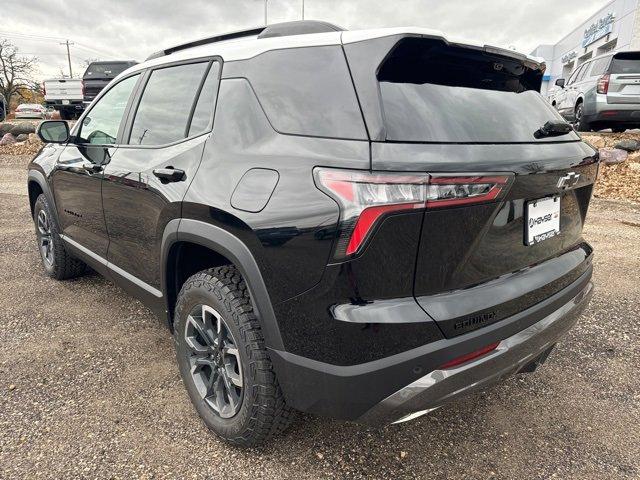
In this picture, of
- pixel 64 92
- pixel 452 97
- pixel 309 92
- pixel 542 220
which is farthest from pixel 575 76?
pixel 64 92

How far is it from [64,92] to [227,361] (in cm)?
1896

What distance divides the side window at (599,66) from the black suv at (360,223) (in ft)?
32.6

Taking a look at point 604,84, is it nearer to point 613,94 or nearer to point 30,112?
point 613,94

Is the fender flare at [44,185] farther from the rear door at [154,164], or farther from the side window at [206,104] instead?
the side window at [206,104]

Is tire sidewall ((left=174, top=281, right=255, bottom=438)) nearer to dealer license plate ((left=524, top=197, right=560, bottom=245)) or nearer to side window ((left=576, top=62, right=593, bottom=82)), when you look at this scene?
dealer license plate ((left=524, top=197, right=560, bottom=245))

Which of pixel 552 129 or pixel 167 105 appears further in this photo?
pixel 167 105

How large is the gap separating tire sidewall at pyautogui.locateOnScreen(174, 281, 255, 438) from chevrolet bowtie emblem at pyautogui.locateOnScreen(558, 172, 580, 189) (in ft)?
4.68

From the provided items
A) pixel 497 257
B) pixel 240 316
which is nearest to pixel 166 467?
pixel 240 316

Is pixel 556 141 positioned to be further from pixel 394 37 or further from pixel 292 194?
pixel 292 194

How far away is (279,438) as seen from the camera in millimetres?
2176

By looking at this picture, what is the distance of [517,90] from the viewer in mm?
2145

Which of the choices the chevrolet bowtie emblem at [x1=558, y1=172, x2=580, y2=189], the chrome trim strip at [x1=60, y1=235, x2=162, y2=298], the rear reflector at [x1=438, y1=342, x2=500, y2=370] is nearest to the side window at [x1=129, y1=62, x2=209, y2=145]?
the chrome trim strip at [x1=60, y1=235, x2=162, y2=298]

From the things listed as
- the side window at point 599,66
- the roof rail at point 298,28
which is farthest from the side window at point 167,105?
the side window at point 599,66

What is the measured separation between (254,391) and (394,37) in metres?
1.43
